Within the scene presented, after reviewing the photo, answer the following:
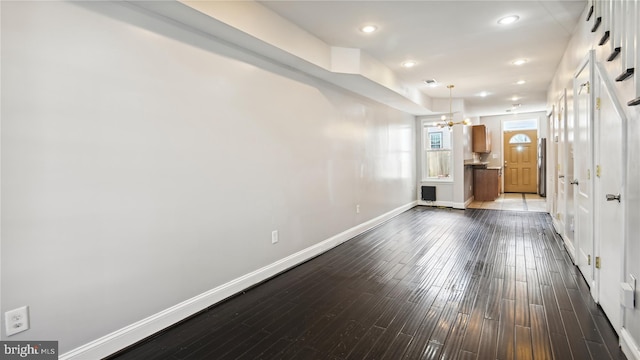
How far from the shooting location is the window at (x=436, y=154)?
777 cm

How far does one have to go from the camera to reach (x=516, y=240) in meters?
4.55

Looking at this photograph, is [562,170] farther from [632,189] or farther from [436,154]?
[436,154]

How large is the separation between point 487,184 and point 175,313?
8698mm

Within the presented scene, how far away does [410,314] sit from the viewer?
2.44 meters

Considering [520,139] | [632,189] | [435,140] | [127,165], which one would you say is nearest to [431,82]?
[435,140]

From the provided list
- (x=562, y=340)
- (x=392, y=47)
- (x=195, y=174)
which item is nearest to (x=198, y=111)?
(x=195, y=174)

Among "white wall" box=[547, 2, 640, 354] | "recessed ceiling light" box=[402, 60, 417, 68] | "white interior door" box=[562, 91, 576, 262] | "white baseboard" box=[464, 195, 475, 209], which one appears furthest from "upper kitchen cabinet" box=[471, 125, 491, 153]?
"white wall" box=[547, 2, 640, 354]

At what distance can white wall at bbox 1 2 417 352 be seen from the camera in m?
1.68

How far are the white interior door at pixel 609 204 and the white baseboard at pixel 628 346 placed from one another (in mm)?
101

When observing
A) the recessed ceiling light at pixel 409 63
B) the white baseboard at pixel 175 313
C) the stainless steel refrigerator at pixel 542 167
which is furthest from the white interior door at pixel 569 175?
the stainless steel refrigerator at pixel 542 167

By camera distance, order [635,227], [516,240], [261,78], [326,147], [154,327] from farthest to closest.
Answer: [516,240] < [326,147] < [261,78] < [154,327] < [635,227]

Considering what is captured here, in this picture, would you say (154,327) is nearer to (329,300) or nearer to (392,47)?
(329,300)

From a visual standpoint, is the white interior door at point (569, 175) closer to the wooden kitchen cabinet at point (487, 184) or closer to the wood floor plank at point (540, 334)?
the wood floor plank at point (540, 334)

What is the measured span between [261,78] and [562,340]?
326cm
